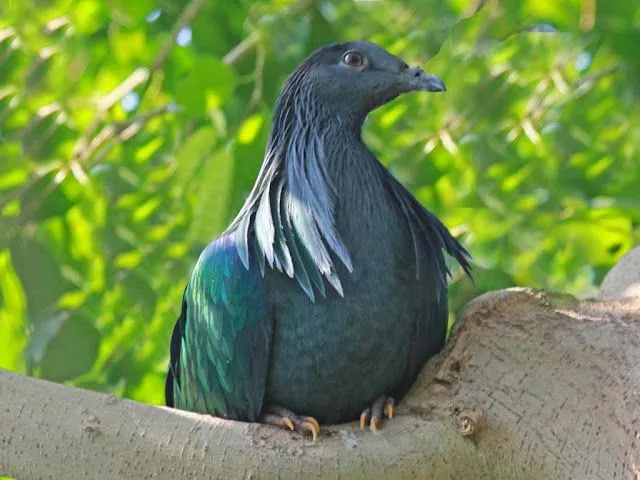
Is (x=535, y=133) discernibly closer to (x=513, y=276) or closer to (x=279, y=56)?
(x=513, y=276)

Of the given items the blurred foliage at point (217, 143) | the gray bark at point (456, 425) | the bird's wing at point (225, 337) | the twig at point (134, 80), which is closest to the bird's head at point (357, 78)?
the bird's wing at point (225, 337)

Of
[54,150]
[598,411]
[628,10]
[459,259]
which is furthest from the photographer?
[54,150]

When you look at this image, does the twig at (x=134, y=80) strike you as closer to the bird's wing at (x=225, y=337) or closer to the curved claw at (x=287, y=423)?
the bird's wing at (x=225, y=337)

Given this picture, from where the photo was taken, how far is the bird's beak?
2803 millimetres

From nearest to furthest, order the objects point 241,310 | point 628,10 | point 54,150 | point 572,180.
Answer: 1. point 241,310
2. point 628,10
3. point 54,150
4. point 572,180

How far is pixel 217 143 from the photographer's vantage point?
401 centimetres

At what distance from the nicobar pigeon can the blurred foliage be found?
3.04ft

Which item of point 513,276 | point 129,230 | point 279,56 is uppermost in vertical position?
point 279,56

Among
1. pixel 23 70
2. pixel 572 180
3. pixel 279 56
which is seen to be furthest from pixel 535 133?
pixel 23 70

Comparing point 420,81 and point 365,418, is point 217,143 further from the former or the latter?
point 365,418

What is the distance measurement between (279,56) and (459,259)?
1330mm

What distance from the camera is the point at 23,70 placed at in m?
4.46

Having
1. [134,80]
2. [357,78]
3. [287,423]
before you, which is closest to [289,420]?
[287,423]

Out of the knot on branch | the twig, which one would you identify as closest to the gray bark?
the knot on branch
